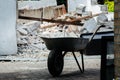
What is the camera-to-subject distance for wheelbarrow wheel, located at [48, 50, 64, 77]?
862 cm

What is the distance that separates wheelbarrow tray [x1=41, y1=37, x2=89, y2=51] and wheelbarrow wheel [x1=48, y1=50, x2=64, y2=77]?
142mm

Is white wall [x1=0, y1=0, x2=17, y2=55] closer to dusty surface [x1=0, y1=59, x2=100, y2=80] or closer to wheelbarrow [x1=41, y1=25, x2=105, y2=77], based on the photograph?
dusty surface [x1=0, y1=59, x2=100, y2=80]

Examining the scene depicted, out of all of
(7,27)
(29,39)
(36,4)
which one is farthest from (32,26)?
(36,4)

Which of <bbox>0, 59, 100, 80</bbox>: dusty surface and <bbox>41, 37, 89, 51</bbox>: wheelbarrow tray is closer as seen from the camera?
<bbox>41, 37, 89, 51</bbox>: wheelbarrow tray

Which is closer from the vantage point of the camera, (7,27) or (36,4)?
(7,27)

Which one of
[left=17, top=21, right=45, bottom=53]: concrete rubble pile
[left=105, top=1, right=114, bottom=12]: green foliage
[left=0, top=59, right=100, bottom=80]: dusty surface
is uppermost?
[left=105, top=1, right=114, bottom=12]: green foliage

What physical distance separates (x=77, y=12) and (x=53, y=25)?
213 centimetres

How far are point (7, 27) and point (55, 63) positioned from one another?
4.68 m

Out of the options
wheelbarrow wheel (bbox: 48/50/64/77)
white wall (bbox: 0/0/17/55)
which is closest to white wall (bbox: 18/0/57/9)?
white wall (bbox: 0/0/17/55)

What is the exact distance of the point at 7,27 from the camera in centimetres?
1294

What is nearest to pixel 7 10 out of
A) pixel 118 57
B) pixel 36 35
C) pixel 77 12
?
pixel 36 35

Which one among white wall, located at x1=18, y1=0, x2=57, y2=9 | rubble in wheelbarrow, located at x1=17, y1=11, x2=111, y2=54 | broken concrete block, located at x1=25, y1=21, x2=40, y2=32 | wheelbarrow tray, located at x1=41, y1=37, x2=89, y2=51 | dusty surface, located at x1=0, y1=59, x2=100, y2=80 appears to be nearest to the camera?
wheelbarrow tray, located at x1=41, y1=37, x2=89, y2=51

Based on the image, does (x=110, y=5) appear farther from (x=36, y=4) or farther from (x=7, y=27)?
(x=7, y=27)

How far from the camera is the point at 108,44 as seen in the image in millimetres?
5312
